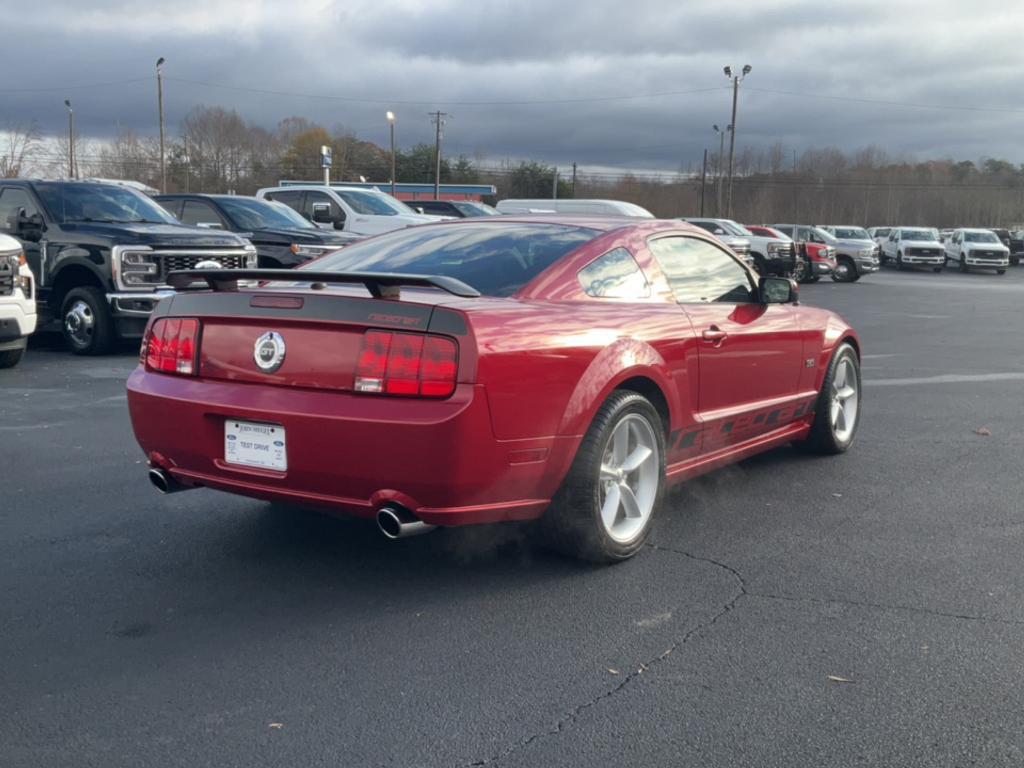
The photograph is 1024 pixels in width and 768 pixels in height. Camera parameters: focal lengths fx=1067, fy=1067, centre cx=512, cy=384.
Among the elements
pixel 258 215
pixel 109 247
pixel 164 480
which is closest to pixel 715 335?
pixel 164 480

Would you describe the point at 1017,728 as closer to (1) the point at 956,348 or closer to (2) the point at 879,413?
(2) the point at 879,413

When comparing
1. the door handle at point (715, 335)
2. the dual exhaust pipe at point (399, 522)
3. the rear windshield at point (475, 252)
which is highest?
the rear windshield at point (475, 252)

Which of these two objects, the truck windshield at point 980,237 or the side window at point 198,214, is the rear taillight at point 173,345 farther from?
the truck windshield at point 980,237

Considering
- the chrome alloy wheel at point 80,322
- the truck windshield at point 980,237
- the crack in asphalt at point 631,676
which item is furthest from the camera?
the truck windshield at point 980,237

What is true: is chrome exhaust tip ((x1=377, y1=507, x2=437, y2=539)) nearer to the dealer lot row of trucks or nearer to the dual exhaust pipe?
the dual exhaust pipe

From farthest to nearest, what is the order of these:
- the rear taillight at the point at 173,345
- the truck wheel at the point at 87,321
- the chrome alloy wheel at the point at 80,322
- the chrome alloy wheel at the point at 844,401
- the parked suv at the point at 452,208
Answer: the parked suv at the point at 452,208
the chrome alloy wheel at the point at 80,322
the truck wheel at the point at 87,321
the chrome alloy wheel at the point at 844,401
the rear taillight at the point at 173,345

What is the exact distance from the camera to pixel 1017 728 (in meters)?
3.12

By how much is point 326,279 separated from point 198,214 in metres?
11.9

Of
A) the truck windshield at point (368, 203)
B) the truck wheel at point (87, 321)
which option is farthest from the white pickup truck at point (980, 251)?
the truck wheel at point (87, 321)

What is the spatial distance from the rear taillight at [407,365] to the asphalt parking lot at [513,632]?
2.82 ft

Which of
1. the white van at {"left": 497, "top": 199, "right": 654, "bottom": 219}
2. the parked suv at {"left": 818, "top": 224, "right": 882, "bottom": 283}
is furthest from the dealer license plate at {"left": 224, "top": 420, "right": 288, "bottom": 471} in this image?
the parked suv at {"left": 818, "top": 224, "right": 882, "bottom": 283}

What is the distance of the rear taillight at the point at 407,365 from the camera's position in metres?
3.87

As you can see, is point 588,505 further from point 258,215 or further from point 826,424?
point 258,215

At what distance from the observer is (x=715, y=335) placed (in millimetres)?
5281
